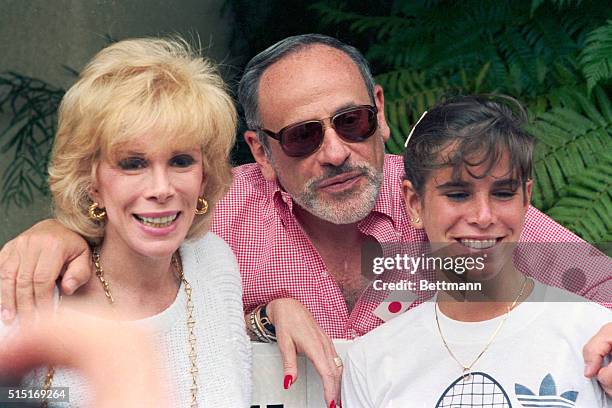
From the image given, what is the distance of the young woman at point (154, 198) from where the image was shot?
2.13 meters

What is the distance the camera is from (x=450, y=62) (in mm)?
3945

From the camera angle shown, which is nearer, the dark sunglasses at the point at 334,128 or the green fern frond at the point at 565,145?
the dark sunglasses at the point at 334,128

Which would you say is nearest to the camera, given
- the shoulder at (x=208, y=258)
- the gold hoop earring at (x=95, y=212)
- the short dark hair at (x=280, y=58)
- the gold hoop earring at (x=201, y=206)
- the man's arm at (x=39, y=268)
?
the man's arm at (x=39, y=268)

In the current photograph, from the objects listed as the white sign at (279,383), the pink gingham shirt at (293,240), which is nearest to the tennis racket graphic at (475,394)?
the white sign at (279,383)

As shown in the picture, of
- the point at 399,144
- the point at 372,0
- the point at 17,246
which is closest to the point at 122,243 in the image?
the point at 17,246

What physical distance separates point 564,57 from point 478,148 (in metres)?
1.87

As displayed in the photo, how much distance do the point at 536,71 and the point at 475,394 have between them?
2.03 m

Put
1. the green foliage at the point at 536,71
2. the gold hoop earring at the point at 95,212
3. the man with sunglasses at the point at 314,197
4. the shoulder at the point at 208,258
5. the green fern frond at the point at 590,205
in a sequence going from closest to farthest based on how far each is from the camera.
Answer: the gold hoop earring at the point at 95,212 < the shoulder at the point at 208,258 < the man with sunglasses at the point at 314,197 < the green fern frond at the point at 590,205 < the green foliage at the point at 536,71

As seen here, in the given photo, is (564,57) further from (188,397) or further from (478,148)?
(188,397)

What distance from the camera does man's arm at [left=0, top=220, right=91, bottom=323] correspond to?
2.11m

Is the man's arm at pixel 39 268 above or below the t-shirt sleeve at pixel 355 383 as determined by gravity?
above

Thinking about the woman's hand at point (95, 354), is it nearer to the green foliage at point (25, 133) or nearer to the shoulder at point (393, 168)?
the shoulder at point (393, 168)

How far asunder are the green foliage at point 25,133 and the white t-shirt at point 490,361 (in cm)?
263

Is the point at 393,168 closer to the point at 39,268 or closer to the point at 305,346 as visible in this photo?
the point at 305,346
